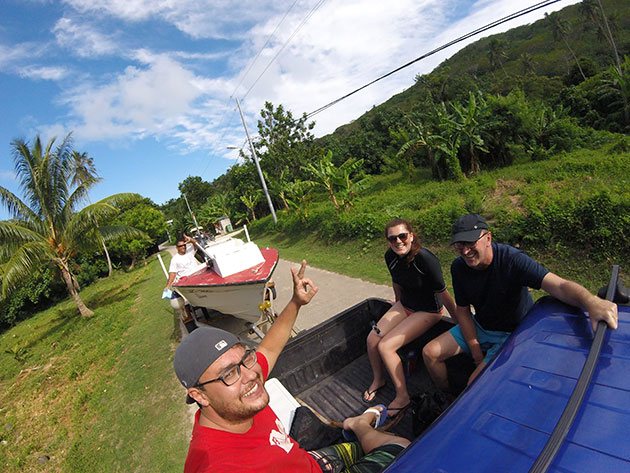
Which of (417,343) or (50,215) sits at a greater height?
(50,215)

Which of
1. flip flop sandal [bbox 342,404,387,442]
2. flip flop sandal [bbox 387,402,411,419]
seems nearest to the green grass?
flip flop sandal [bbox 342,404,387,442]

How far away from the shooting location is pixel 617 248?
15.0 feet

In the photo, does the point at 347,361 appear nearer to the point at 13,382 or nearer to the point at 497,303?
the point at 497,303

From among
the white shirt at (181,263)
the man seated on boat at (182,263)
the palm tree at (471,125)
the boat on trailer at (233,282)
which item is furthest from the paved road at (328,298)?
the palm tree at (471,125)

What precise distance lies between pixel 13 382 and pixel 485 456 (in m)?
10.3

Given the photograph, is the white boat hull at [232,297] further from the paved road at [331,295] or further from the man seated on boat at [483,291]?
the man seated on boat at [483,291]

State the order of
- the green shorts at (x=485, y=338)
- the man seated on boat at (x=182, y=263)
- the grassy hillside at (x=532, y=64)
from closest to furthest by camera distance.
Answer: the green shorts at (x=485, y=338) → the man seated on boat at (x=182, y=263) → the grassy hillside at (x=532, y=64)

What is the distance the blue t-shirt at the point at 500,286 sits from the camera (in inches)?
90.2

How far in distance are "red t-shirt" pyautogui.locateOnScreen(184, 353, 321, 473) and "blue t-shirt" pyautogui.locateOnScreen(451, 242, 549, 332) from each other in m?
1.60

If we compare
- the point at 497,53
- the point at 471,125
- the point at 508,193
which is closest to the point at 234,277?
the point at 508,193

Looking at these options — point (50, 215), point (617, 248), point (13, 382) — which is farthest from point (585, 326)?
point (50, 215)

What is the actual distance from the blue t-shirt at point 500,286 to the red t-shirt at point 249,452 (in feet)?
5.24

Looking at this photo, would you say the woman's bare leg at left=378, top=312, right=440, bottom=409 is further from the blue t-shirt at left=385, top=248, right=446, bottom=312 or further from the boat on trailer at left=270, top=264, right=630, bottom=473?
the boat on trailer at left=270, top=264, right=630, bottom=473

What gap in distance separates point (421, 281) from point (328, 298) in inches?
154
